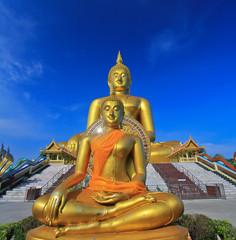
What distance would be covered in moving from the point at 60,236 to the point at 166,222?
111 cm

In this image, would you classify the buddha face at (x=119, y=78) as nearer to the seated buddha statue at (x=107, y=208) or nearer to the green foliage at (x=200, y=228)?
the seated buddha statue at (x=107, y=208)

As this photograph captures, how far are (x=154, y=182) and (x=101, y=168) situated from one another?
26.5 feet

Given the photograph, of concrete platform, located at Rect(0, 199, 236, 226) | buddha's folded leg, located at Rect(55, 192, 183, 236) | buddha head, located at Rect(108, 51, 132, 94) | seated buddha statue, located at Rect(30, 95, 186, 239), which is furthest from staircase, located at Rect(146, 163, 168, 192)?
buddha's folded leg, located at Rect(55, 192, 183, 236)

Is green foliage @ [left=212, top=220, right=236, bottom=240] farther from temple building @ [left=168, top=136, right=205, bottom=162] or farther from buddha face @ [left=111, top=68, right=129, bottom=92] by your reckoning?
temple building @ [left=168, top=136, right=205, bottom=162]

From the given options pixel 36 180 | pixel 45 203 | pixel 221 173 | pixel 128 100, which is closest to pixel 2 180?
pixel 36 180

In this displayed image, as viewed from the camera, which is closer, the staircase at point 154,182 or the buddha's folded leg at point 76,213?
the buddha's folded leg at point 76,213

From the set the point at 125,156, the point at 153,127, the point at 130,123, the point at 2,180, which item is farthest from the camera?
the point at 2,180

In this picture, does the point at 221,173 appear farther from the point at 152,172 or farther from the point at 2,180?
the point at 2,180

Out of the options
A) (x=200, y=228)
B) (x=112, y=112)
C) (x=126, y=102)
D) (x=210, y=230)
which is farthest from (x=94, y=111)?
(x=210, y=230)

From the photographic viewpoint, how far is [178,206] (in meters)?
2.06

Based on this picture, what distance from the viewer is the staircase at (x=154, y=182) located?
926 centimetres

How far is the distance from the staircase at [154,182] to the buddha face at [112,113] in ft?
21.5

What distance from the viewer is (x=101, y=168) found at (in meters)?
2.79

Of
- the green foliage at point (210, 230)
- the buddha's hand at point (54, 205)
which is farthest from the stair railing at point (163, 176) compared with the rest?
the buddha's hand at point (54, 205)
